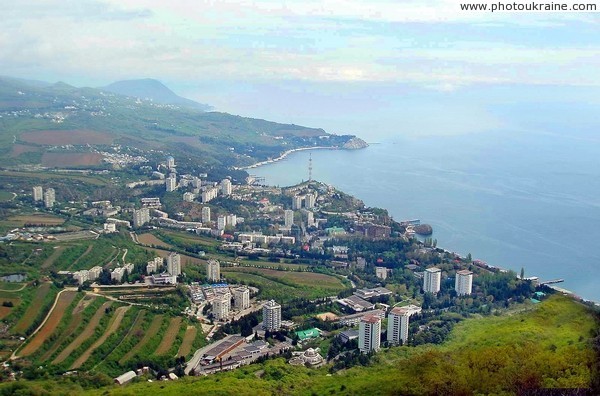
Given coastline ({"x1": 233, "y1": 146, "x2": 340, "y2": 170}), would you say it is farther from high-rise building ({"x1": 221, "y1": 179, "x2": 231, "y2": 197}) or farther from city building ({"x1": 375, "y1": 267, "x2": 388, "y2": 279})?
city building ({"x1": 375, "y1": 267, "x2": 388, "y2": 279})

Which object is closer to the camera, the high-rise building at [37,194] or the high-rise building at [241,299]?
the high-rise building at [241,299]

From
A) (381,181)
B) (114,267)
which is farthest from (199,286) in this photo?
(381,181)

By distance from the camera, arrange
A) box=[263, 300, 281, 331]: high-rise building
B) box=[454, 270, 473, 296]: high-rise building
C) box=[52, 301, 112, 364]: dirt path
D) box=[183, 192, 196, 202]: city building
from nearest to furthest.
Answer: box=[52, 301, 112, 364]: dirt path → box=[263, 300, 281, 331]: high-rise building → box=[454, 270, 473, 296]: high-rise building → box=[183, 192, 196, 202]: city building

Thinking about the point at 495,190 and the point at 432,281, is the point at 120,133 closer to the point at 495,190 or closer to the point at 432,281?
the point at 495,190

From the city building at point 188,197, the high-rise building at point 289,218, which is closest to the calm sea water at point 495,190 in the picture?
the high-rise building at point 289,218

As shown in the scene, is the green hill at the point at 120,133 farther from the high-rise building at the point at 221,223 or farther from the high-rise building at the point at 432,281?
the high-rise building at the point at 432,281

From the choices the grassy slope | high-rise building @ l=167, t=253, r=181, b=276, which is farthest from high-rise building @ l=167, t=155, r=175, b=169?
the grassy slope
